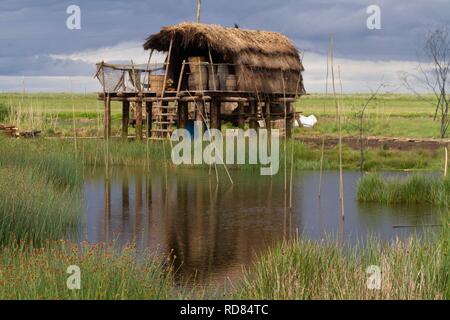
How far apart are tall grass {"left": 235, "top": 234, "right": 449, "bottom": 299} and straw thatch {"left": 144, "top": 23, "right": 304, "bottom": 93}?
55.9ft

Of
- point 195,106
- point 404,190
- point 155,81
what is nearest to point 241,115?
point 195,106

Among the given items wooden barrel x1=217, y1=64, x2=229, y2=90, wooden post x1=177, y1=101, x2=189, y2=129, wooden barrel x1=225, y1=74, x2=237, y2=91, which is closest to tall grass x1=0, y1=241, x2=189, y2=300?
wooden barrel x1=225, y1=74, x2=237, y2=91

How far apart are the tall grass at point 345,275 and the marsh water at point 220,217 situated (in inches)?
60.8

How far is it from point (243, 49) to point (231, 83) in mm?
1197

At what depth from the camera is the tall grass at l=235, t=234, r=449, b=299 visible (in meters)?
6.94

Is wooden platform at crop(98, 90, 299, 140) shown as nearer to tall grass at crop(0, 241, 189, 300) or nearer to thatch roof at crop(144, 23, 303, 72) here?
thatch roof at crop(144, 23, 303, 72)

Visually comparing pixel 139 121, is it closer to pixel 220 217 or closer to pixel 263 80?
pixel 263 80

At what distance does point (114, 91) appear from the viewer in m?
28.1

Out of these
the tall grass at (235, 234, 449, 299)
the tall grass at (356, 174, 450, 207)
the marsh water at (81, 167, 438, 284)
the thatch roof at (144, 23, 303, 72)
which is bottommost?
the marsh water at (81, 167, 438, 284)

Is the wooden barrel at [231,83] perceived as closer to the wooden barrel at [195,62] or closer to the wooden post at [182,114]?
the wooden barrel at [195,62]

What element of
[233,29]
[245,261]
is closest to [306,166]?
[233,29]

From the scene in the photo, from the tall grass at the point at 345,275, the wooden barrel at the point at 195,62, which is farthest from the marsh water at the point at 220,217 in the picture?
the wooden barrel at the point at 195,62
